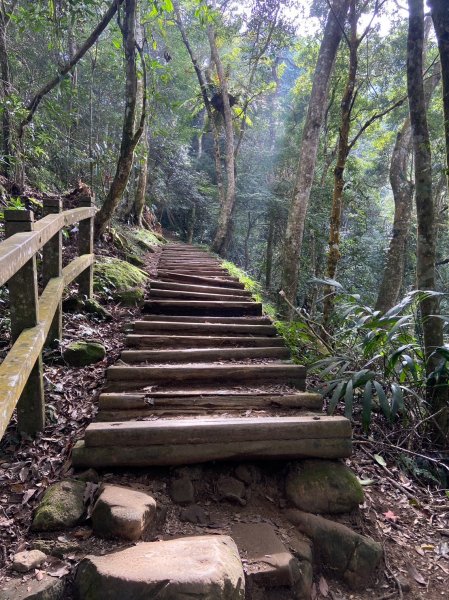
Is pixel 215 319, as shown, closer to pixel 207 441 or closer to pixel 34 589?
pixel 207 441

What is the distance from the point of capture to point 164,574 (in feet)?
5.28

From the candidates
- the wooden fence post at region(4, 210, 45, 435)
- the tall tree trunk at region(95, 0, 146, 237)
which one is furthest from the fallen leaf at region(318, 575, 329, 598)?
the tall tree trunk at region(95, 0, 146, 237)

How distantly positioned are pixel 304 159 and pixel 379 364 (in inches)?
181

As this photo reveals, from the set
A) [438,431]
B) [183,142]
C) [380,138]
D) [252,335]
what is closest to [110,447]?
[252,335]

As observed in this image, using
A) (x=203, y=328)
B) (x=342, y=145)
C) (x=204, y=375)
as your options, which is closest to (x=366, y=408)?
(x=204, y=375)

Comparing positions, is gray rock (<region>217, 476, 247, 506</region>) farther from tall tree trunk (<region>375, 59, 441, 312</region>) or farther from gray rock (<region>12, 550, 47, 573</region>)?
tall tree trunk (<region>375, 59, 441, 312</region>)

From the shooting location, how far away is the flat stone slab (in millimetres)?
1851

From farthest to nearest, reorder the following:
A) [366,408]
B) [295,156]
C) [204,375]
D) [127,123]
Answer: [295,156]
[127,123]
[204,375]
[366,408]

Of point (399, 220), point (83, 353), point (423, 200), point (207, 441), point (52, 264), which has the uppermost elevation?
point (399, 220)

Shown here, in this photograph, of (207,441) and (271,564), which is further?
(207,441)

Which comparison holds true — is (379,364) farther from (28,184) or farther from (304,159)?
(28,184)

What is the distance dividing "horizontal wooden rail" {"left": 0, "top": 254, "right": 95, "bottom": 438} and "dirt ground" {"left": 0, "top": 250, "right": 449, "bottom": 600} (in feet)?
2.03

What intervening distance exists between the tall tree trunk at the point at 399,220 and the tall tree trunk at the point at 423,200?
624cm

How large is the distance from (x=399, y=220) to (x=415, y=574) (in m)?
9.65
